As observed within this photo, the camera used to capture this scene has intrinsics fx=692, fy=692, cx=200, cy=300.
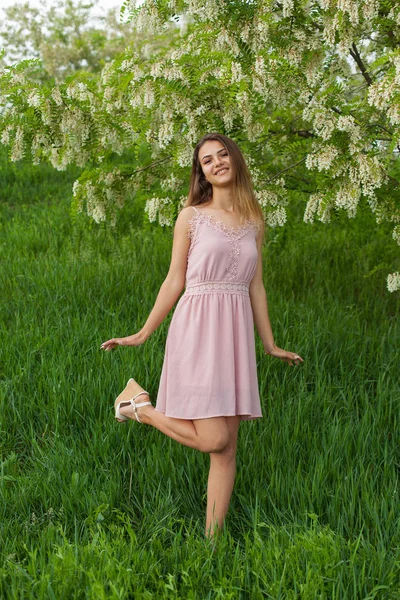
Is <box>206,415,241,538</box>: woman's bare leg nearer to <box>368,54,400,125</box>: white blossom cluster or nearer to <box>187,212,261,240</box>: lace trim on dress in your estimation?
<box>187,212,261,240</box>: lace trim on dress

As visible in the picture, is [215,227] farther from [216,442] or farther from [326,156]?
[326,156]

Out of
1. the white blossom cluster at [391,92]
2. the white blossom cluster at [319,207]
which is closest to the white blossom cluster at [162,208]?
the white blossom cluster at [319,207]

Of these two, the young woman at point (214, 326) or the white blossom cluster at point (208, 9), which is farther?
the white blossom cluster at point (208, 9)

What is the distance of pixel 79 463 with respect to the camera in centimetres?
410

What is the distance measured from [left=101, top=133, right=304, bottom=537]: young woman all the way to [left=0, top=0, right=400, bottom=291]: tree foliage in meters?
1.45

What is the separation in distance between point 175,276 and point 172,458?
1265 millimetres

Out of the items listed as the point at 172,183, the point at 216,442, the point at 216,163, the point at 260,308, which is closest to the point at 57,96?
the point at 172,183

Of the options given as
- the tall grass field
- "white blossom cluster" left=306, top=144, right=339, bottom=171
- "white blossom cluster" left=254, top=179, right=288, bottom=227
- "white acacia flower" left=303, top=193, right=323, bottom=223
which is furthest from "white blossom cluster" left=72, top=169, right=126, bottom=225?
"white blossom cluster" left=306, top=144, right=339, bottom=171

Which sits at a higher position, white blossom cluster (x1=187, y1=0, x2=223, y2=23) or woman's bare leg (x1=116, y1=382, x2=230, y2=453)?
white blossom cluster (x1=187, y1=0, x2=223, y2=23)

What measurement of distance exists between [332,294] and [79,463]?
13.7 ft

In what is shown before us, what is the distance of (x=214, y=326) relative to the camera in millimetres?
3404

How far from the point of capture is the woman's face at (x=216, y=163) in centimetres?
360

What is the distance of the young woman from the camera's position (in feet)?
11.1

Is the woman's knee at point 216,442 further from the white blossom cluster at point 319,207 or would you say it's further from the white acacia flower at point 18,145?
the white acacia flower at point 18,145
